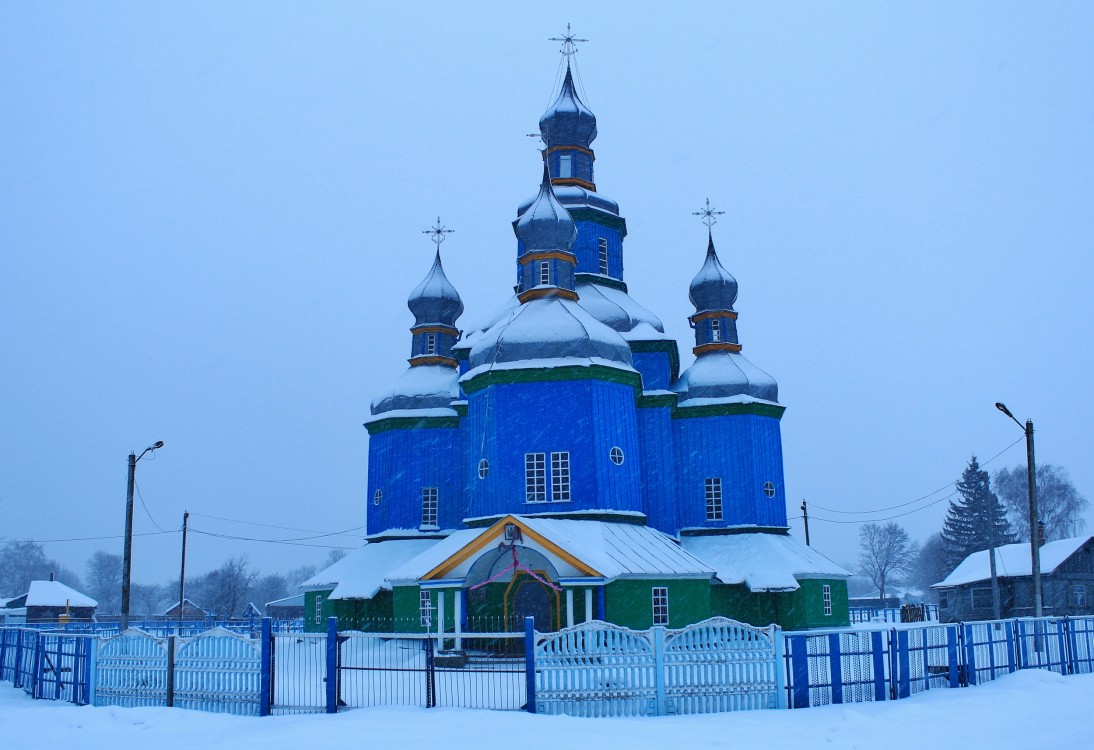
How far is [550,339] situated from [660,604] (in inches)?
257

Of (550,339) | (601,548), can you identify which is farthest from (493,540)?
(550,339)

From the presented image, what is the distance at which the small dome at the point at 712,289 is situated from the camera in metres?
29.0

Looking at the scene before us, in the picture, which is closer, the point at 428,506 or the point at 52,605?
the point at 428,506

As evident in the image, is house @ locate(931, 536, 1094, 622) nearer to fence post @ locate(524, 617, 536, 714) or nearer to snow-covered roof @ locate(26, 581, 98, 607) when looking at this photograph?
fence post @ locate(524, 617, 536, 714)

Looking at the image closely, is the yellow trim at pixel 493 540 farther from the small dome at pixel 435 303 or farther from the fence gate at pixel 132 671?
the small dome at pixel 435 303

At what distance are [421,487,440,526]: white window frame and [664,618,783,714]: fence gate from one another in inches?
604

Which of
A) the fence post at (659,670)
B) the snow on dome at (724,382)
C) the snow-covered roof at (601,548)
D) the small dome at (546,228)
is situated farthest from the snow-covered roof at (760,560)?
the fence post at (659,670)

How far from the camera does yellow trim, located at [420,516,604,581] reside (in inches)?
719

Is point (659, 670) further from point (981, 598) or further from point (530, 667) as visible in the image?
point (981, 598)

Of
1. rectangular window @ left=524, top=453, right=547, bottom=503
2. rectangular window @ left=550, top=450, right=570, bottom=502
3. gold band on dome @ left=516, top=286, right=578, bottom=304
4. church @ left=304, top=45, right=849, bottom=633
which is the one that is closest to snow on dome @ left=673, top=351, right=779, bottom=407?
church @ left=304, top=45, right=849, bottom=633

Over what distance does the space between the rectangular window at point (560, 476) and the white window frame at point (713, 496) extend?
240 inches

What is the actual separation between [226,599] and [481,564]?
49.1 metres

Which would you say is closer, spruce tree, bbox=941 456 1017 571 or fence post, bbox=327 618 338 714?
fence post, bbox=327 618 338 714

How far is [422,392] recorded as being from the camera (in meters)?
28.0
